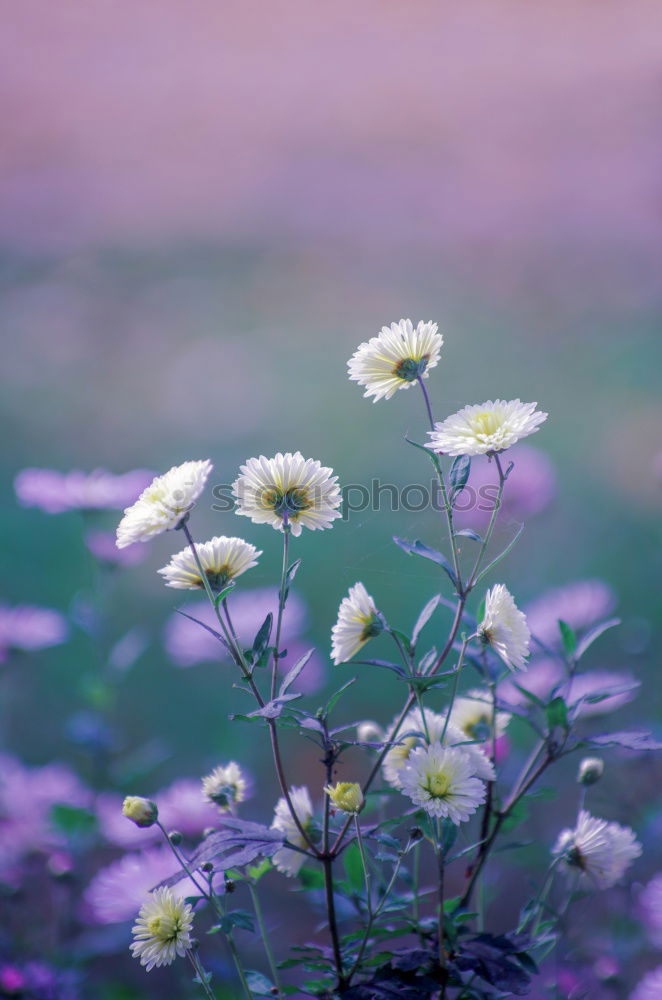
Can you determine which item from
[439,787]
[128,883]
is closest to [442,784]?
[439,787]

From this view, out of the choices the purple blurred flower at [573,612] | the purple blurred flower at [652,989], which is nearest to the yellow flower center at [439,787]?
the purple blurred flower at [652,989]

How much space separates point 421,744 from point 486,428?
0.17 metres

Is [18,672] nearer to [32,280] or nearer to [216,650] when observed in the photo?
[216,650]

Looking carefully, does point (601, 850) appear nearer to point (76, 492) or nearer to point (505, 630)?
point (505, 630)

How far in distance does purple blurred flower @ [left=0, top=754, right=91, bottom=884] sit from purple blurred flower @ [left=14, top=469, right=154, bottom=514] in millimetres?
260

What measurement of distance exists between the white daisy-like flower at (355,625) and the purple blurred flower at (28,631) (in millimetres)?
512

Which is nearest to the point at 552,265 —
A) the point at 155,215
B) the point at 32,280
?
the point at 155,215

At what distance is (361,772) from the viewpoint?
1.00 metres

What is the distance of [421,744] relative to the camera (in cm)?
46

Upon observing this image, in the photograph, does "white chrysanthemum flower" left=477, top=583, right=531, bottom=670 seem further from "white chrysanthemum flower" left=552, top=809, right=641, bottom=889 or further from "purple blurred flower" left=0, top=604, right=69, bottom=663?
"purple blurred flower" left=0, top=604, right=69, bottom=663

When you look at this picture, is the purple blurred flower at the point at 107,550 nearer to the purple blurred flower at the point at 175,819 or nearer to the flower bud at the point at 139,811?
the purple blurred flower at the point at 175,819

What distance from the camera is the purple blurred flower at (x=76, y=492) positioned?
0.76 metres

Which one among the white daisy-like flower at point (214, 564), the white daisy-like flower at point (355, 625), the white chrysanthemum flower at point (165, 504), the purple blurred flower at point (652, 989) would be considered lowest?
the purple blurred flower at point (652, 989)

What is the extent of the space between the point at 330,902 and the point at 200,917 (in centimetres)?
47
